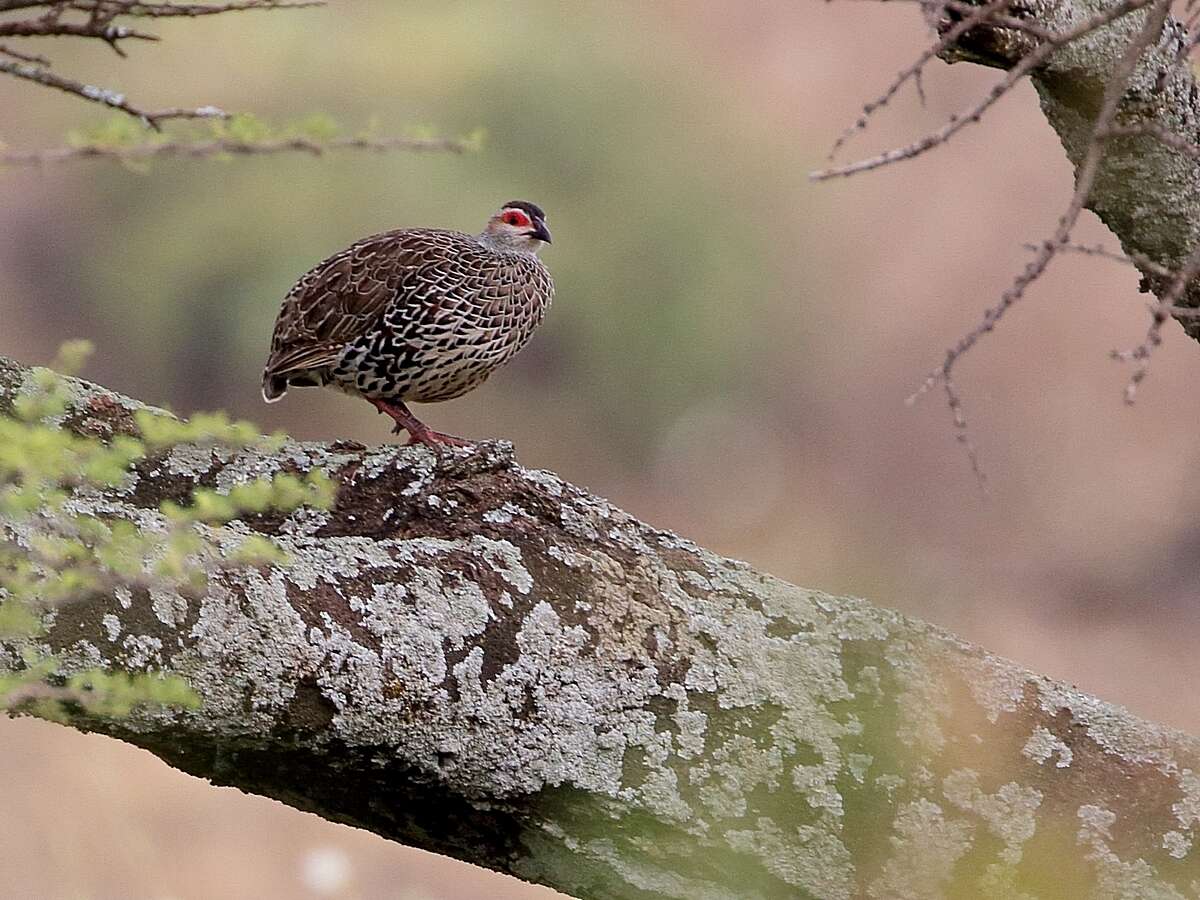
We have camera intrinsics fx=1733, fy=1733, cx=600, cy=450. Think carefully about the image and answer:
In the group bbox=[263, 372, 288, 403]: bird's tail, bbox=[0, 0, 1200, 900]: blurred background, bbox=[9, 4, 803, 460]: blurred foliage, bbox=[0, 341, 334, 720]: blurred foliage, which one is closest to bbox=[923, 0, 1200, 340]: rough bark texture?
bbox=[0, 341, 334, 720]: blurred foliage

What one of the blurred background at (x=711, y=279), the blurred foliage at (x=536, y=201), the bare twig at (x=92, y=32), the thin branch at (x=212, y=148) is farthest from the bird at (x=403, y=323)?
the blurred foliage at (x=536, y=201)

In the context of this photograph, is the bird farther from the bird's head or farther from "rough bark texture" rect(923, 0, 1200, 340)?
"rough bark texture" rect(923, 0, 1200, 340)

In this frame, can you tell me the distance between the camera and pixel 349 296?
202 inches

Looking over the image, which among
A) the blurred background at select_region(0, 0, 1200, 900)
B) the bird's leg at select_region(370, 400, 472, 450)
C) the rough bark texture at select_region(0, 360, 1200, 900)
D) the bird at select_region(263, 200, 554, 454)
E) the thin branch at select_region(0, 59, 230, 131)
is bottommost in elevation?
the rough bark texture at select_region(0, 360, 1200, 900)

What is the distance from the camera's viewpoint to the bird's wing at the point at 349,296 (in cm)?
509

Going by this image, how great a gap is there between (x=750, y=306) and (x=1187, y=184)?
16722 mm

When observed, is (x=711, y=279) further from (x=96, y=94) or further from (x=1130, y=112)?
(x=96, y=94)

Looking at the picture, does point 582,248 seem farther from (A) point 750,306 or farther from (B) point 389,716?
(B) point 389,716

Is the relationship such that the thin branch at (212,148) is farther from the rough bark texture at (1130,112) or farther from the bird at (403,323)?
the bird at (403,323)

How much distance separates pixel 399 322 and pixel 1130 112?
2237 mm

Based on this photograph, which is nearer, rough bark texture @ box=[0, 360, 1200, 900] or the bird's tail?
rough bark texture @ box=[0, 360, 1200, 900]

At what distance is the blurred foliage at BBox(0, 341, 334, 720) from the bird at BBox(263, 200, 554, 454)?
→ 1.95m

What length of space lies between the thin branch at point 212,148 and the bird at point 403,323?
2698 mm

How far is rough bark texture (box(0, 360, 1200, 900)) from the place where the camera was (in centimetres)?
292
